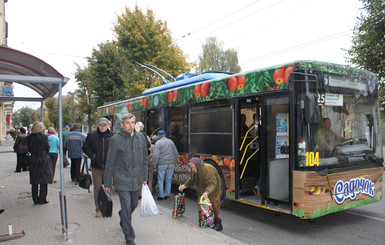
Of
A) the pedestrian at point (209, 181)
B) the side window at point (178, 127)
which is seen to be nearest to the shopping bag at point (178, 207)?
the pedestrian at point (209, 181)

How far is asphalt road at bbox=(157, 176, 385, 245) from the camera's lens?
4.69 metres

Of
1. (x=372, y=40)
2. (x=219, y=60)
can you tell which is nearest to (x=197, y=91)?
(x=372, y=40)

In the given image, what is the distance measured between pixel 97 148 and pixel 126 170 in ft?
5.75

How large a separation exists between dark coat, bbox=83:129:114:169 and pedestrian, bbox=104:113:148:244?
4.65ft

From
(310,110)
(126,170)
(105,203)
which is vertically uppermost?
(310,110)

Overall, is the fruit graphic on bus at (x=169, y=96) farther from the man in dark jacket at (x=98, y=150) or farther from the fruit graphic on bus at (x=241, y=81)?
the man in dark jacket at (x=98, y=150)

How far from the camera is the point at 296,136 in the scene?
15.3 feet

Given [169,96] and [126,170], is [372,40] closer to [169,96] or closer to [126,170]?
[169,96]

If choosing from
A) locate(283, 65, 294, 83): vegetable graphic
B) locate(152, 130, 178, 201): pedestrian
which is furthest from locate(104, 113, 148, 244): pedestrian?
locate(152, 130, 178, 201): pedestrian

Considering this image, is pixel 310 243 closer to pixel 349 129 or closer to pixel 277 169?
pixel 277 169

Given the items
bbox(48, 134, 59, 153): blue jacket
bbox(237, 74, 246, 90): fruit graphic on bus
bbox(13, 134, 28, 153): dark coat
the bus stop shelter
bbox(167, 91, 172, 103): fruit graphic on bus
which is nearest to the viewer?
the bus stop shelter

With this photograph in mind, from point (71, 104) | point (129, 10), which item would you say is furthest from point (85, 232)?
point (71, 104)

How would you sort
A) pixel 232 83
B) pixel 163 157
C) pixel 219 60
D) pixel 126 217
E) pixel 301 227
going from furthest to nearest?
pixel 219 60
pixel 163 157
pixel 232 83
pixel 301 227
pixel 126 217

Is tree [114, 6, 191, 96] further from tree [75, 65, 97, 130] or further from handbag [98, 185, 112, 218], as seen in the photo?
handbag [98, 185, 112, 218]
